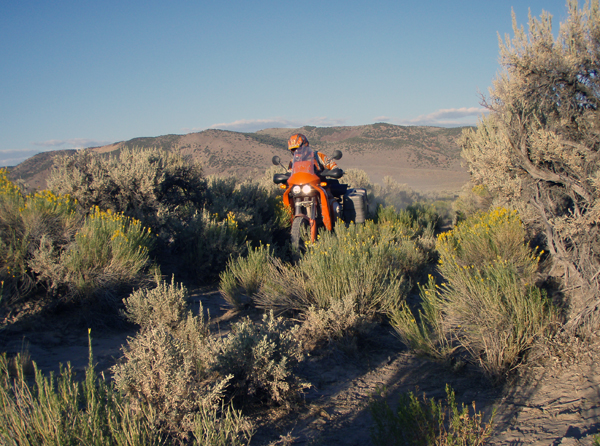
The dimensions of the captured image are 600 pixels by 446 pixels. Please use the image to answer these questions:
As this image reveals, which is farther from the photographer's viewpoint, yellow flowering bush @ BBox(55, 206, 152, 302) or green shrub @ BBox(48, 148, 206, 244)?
green shrub @ BBox(48, 148, 206, 244)

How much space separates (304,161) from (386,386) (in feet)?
15.1

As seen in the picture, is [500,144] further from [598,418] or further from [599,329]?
[598,418]

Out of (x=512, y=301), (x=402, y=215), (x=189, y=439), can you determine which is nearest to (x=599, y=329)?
(x=512, y=301)

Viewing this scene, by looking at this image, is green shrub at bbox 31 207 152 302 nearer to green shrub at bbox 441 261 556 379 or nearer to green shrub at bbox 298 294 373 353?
green shrub at bbox 298 294 373 353

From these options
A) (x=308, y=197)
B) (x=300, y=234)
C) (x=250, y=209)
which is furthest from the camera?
(x=250, y=209)

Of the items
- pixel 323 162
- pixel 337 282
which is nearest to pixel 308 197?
pixel 323 162

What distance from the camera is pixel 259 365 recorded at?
2.83 m

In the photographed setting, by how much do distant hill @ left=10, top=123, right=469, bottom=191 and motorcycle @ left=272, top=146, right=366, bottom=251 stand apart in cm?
2865

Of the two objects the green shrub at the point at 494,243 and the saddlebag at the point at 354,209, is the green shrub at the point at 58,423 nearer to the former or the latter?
the green shrub at the point at 494,243

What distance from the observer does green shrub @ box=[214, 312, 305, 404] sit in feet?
9.11

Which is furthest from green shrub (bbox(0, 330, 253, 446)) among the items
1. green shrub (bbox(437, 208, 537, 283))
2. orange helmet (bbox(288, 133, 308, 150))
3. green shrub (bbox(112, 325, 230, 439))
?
orange helmet (bbox(288, 133, 308, 150))

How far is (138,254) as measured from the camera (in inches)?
192

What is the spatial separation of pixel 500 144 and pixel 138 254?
4.45m

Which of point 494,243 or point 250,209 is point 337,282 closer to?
point 494,243
